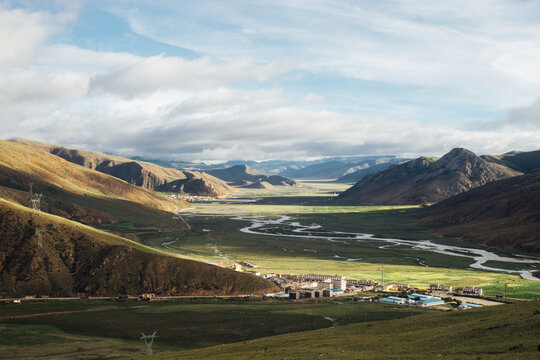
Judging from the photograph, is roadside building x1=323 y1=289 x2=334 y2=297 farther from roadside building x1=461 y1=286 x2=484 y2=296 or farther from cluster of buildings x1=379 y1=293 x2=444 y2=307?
roadside building x1=461 y1=286 x2=484 y2=296

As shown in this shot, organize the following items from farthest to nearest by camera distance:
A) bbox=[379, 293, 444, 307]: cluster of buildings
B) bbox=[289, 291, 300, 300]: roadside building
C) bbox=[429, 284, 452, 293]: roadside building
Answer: bbox=[429, 284, 452, 293]: roadside building → bbox=[289, 291, 300, 300]: roadside building → bbox=[379, 293, 444, 307]: cluster of buildings

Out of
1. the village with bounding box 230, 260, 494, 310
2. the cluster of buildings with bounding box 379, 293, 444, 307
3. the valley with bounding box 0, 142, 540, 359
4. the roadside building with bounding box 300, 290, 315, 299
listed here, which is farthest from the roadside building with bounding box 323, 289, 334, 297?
the cluster of buildings with bounding box 379, 293, 444, 307

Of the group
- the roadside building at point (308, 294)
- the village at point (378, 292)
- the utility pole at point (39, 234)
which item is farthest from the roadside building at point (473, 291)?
the utility pole at point (39, 234)

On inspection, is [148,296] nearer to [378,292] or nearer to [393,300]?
[393,300]

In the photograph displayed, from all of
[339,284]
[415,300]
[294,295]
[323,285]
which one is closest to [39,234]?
[294,295]

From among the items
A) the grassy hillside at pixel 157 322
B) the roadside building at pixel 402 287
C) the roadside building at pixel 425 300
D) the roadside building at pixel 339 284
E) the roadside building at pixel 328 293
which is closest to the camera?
the grassy hillside at pixel 157 322

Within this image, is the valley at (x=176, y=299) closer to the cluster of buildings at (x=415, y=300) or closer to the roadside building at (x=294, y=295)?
the roadside building at (x=294, y=295)
